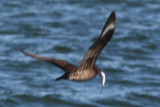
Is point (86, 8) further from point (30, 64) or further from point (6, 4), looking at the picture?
point (30, 64)

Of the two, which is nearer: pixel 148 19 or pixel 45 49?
pixel 45 49

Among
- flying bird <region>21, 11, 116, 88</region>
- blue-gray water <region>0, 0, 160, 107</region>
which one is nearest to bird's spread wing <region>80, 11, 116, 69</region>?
flying bird <region>21, 11, 116, 88</region>

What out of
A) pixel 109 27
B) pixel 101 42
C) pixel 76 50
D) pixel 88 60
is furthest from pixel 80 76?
pixel 76 50

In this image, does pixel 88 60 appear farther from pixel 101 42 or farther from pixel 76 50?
pixel 76 50

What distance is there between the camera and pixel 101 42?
17.7ft

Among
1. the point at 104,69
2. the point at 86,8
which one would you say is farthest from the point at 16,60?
the point at 86,8

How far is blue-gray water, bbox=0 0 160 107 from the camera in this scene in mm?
10703

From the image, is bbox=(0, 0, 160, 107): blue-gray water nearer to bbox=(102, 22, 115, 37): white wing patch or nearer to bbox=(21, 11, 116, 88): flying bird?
A: bbox=(21, 11, 116, 88): flying bird

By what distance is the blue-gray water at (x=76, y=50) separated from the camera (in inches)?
421

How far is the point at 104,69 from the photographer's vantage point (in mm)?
11922

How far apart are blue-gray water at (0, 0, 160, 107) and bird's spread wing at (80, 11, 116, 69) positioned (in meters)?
4.80

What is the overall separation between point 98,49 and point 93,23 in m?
9.04

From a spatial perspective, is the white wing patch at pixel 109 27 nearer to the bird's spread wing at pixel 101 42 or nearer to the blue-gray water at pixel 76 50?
the bird's spread wing at pixel 101 42

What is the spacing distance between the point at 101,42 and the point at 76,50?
7456mm
